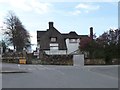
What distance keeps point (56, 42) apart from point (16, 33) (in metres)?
13.3

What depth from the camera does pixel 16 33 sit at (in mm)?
105625

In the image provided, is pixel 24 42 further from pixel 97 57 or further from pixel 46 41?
pixel 97 57

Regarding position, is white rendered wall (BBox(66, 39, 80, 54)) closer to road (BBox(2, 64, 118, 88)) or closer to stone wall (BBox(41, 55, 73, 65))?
stone wall (BBox(41, 55, 73, 65))

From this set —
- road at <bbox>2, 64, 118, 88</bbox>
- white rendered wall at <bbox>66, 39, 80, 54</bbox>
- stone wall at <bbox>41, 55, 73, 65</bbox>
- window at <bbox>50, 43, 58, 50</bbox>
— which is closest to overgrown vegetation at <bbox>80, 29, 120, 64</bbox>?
stone wall at <bbox>41, 55, 73, 65</bbox>

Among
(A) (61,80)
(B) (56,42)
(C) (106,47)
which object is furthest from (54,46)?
(A) (61,80)

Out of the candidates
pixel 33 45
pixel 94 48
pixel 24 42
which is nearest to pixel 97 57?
pixel 94 48

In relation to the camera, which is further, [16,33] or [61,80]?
[16,33]

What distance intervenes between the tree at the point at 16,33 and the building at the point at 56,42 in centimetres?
555

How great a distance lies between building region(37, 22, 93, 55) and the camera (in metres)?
111

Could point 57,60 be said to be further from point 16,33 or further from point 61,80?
point 61,80

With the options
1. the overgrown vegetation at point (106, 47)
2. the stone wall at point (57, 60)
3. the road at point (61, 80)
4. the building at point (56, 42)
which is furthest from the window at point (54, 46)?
the road at point (61, 80)

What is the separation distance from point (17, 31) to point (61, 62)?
33.8 m

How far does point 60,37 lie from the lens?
377ft

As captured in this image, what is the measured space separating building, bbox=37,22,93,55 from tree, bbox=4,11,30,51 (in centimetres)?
555
